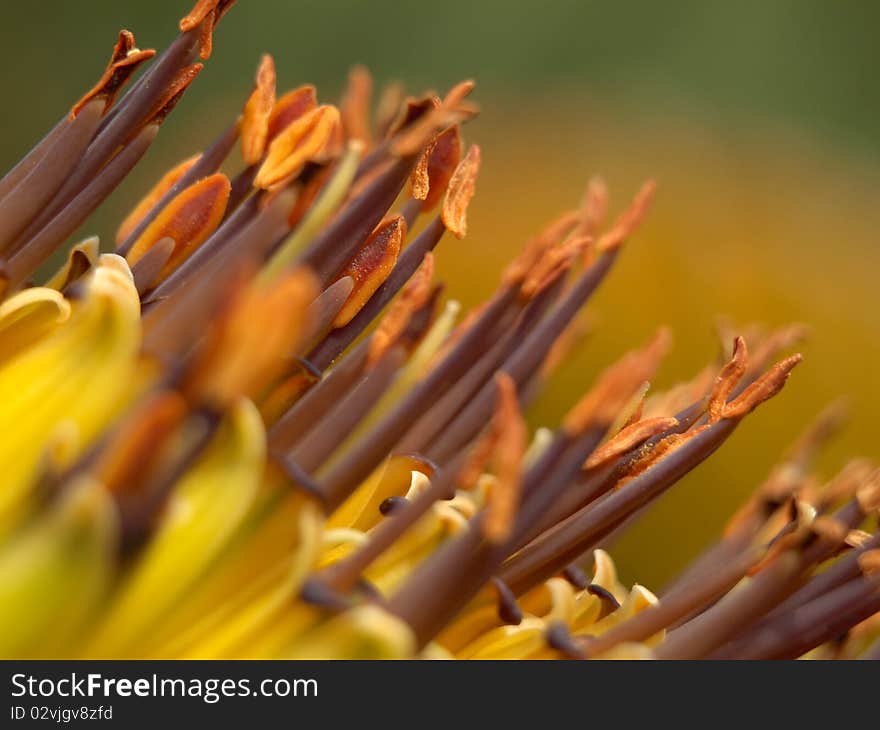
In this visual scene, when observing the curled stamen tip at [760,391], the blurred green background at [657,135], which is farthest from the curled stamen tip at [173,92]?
the blurred green background at [657,135]

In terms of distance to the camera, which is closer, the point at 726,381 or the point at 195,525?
the point at 195,525

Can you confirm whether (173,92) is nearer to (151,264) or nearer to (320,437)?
(151,264)

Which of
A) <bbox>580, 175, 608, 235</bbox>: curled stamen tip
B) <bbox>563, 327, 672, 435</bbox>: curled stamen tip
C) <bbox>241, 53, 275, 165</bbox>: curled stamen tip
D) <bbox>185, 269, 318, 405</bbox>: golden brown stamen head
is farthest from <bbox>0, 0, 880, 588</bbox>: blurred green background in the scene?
<bbox>185, 269, 318, 405</bbox>: golden brown stamen head

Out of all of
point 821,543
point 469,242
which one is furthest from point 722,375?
point 469,242

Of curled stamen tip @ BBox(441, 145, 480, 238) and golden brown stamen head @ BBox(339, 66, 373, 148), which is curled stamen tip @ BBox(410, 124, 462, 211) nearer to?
curled stamen tip @ BBox(441, 145, 480, 238)

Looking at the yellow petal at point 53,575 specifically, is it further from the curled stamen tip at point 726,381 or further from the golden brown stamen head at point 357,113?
the golden brown stamen head at point 357,113

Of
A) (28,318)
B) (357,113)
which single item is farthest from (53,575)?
(357,113)

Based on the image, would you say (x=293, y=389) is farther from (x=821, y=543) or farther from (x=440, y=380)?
(x=821, y=543)
